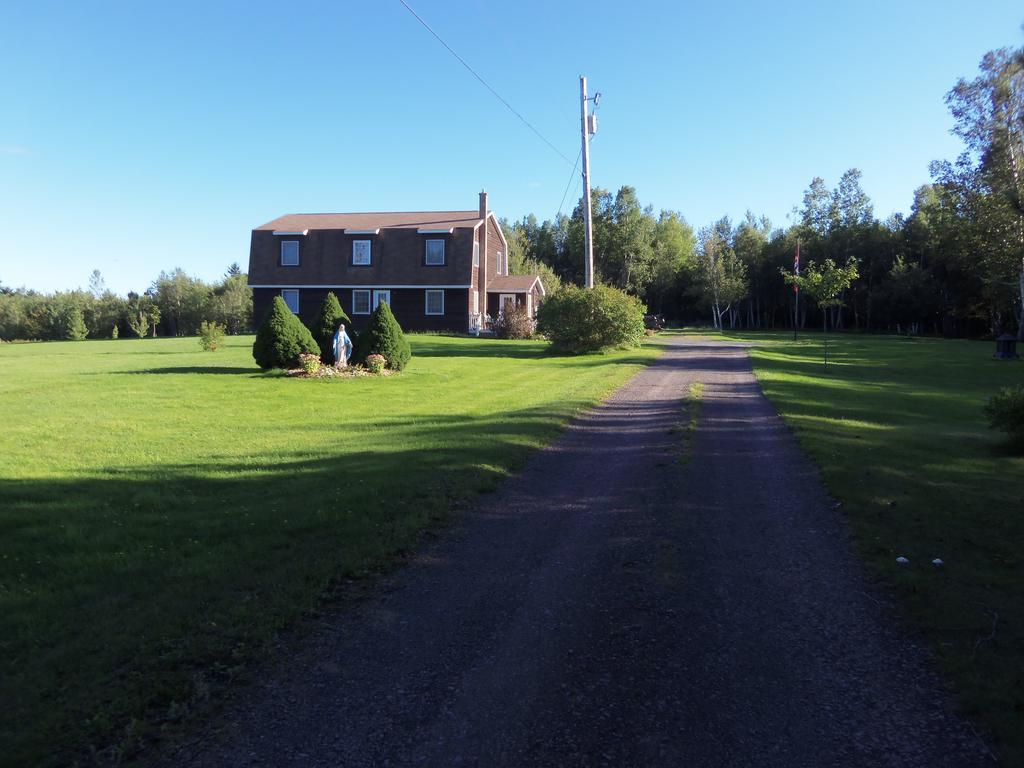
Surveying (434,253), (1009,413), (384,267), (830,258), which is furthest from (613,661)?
(830,258)

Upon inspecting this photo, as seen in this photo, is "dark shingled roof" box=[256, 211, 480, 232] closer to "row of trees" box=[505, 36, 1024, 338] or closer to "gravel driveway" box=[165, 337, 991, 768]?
"row of trees" box=[505, 36, 1024, 338]

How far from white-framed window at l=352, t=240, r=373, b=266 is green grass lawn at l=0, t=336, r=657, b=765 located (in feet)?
83.8

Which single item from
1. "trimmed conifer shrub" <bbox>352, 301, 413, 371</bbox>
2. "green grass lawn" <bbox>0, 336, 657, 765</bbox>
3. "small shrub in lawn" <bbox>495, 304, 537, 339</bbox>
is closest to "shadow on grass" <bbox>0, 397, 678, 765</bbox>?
"green grass lawn" <bbox>0, 336, 657, 765</bbox>

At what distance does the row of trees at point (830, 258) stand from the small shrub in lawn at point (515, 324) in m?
20.4

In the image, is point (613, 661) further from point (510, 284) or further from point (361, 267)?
point (510, 284)

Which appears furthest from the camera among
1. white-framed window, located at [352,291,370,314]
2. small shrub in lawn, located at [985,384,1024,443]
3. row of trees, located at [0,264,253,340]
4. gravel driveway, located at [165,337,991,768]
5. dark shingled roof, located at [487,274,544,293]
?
row of trees, located at [0,264,253,340]

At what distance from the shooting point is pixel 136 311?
71.9m

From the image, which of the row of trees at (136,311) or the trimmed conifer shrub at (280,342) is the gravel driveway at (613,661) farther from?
the row of trees at (136,311)

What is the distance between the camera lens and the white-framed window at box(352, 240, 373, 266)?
40.4m

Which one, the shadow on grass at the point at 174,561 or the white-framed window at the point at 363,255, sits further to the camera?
the white-framed window at the point at 363,255

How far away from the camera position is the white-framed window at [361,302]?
40.3m

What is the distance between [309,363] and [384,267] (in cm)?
2269

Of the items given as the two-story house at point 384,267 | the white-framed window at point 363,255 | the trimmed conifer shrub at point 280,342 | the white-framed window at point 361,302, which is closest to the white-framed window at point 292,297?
the two-story house at point 384,267

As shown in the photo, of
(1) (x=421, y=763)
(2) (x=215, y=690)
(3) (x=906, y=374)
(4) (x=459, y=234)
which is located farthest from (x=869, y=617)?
(4) (x=459, y=234)
